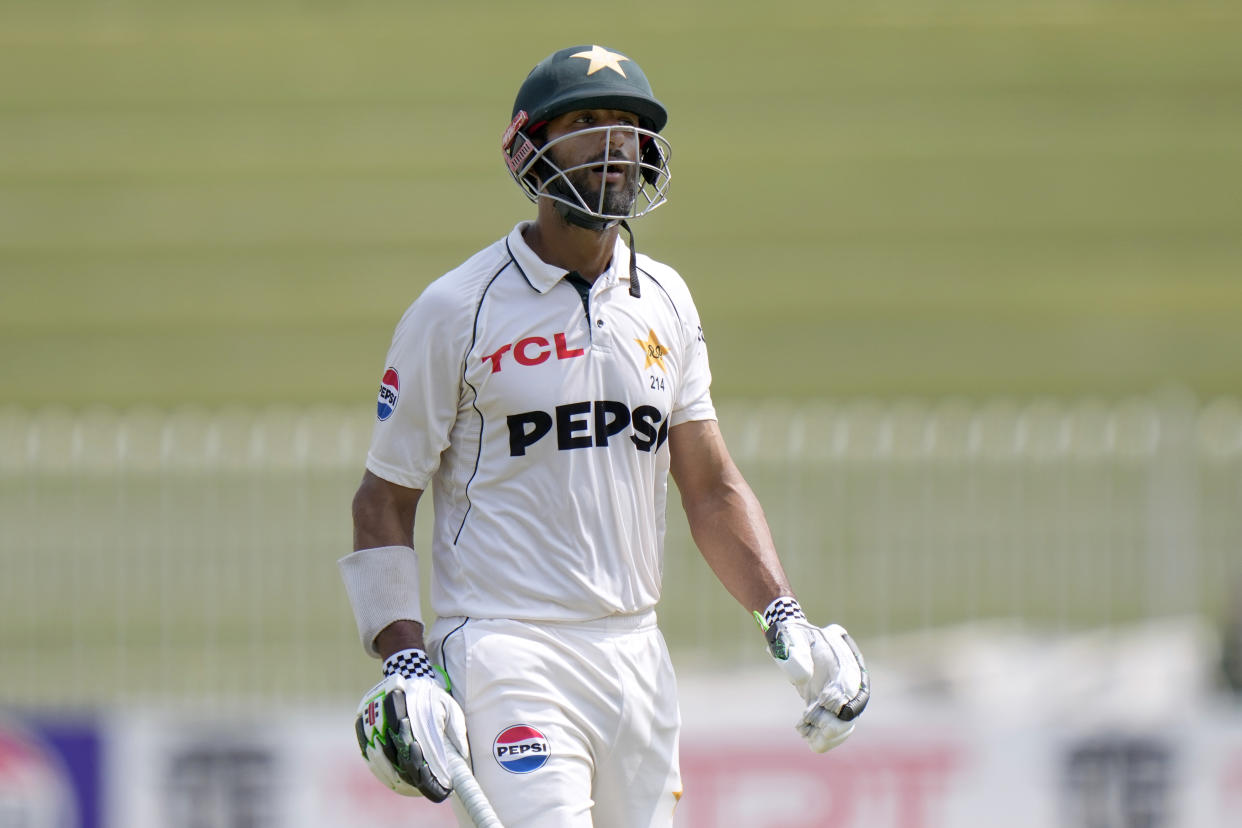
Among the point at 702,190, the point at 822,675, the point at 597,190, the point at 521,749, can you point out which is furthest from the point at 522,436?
the point at 702,190

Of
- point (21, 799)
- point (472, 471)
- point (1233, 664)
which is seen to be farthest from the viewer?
point (1233, 664)

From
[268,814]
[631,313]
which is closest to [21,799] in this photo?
[268,814]

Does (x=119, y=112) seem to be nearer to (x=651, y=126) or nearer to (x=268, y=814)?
(x=268, y=814)

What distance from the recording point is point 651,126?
3.60 meters

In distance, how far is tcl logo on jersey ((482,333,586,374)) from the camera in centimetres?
345

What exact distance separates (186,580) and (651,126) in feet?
16.7

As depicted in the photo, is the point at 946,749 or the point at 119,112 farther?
the point at 119,112

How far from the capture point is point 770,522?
7.92m

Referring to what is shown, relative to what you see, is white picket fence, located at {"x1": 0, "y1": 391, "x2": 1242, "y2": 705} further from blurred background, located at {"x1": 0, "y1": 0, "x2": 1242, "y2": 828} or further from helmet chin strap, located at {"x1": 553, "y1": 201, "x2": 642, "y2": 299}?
helmet chin strap, located at {"x1": 553, "y1": 201, "x2": 642, "y2": 299}

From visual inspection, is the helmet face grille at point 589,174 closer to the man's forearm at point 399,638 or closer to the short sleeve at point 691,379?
the short sleeve at point 691,379

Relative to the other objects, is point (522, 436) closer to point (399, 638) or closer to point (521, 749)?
point (399, 638)

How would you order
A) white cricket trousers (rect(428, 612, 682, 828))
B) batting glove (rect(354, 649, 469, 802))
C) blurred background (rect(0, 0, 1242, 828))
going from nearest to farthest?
batting glove (rect(354, 649, 469, 802)) < white cricket trousers (rect(428, 612, 682, 828)) < blurred background (rect(0, 0, 1242, 828))

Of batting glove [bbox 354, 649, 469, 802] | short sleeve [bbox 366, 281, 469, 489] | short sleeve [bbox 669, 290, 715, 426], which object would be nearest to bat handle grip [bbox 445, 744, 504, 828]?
batting glove [bbox 354, 649, 469, 802]

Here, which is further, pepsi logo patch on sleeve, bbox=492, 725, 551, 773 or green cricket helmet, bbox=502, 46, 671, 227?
green cricket helmet, bbox=502, 46, 671, 227
